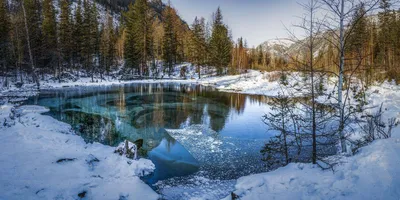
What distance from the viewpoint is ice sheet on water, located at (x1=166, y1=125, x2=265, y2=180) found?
6652 millimetres

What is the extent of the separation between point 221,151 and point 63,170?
496cm

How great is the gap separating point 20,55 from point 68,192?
35504 millimetres

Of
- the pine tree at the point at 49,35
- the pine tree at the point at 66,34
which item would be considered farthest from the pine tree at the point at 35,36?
the pine tree at the point at 66,34

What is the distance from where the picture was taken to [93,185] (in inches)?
202

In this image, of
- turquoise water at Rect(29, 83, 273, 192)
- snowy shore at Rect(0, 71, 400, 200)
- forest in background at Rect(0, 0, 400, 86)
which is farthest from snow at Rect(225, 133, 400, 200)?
forest in background at Rect(0, 0, 400, 86)

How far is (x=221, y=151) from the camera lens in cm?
813

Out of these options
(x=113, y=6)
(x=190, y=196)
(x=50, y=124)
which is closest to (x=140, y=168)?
(x=190, y=196)

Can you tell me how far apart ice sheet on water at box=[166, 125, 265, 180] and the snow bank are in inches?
74.5

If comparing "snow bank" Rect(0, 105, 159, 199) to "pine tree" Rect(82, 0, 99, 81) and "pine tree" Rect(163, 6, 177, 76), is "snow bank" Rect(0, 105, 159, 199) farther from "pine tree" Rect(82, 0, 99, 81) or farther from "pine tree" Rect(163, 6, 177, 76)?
"pine tree" Rect(163, 6, 177, 76)

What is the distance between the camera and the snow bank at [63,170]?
464 cm

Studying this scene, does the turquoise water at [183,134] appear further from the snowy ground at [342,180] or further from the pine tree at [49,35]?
the pine tree at [49,35]

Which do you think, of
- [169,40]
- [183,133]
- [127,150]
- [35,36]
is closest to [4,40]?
[35,36]

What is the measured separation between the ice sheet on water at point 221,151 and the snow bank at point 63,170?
189 cm

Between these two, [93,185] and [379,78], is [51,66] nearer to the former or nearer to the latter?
[93,185]
